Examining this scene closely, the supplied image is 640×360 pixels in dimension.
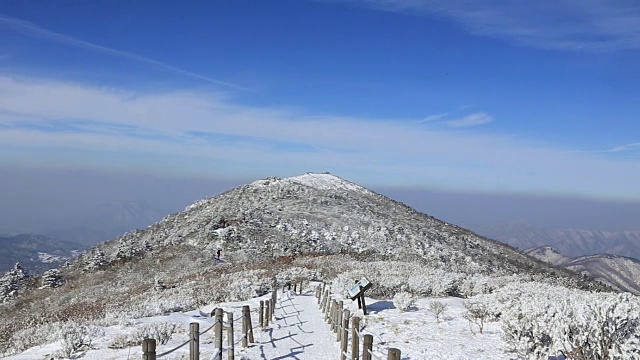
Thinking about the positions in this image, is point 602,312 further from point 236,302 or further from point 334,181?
point 334,181

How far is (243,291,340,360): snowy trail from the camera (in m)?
12.9

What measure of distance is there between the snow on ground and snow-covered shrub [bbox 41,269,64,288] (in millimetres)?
25280

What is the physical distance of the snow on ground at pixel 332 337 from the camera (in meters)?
12.6

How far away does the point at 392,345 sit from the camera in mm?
13352

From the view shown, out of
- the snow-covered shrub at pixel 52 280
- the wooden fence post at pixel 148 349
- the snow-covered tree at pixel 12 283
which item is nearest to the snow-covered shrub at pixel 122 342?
the wooden fence post at pixel 148 349

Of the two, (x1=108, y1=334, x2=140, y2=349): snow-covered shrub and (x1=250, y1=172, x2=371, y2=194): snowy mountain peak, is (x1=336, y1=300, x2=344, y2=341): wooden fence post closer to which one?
(x1=108, y1=334, x2=140, y2=349): snow-covered shrub

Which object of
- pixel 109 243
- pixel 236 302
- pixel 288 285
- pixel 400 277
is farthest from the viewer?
pixel 109 243

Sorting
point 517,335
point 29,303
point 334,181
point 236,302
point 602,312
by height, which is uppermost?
point 334,181

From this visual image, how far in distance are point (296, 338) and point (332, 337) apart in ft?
3.93

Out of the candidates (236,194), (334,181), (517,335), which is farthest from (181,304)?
(334,181)

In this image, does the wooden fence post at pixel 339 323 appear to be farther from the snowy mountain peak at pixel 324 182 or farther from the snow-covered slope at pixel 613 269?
the snow-covered slope at pixel 613 269

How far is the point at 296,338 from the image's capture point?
14.8 meters

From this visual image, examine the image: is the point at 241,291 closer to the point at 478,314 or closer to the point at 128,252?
the point at 478,314

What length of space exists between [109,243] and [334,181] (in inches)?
1411
